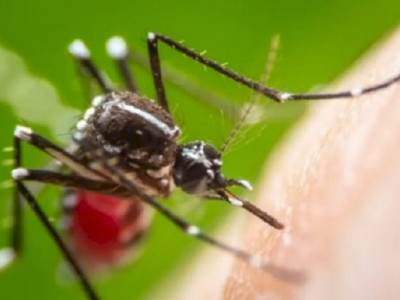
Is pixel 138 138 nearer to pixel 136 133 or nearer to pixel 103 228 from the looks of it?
pixel 136 133

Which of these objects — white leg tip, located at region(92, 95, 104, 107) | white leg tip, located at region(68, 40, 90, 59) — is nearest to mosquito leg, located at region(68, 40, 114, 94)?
white leg tip, located at region(68, 40, 90, 59)

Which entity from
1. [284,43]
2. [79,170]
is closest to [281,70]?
[284,43]

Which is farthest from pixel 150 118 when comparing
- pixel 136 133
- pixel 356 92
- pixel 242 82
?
→ pixel 356 92

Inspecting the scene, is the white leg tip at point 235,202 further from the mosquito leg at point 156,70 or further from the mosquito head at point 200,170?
the mosquito leg at point 156,70

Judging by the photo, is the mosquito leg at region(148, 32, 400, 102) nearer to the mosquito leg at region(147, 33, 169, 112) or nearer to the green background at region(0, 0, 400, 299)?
the mosquito leg at region(147, 33, 169, 112)

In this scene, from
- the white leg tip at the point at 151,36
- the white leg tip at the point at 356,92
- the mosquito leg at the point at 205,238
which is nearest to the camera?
the mosquito leg at the point at 205,238

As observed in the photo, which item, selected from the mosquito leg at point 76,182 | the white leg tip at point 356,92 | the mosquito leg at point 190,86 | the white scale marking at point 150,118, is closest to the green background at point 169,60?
the mosquito leg at point 190,86
